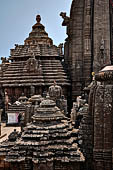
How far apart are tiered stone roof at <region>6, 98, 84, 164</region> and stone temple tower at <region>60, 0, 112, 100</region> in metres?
14.2

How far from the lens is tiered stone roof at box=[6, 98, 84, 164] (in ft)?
22.7

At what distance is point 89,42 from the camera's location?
872 inches

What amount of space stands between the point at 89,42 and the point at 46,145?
1701 centimetres

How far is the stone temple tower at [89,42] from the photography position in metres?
21.8

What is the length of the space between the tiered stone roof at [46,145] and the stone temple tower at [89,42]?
14.2 m

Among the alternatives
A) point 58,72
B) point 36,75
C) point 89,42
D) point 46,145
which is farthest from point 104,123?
point 89,42

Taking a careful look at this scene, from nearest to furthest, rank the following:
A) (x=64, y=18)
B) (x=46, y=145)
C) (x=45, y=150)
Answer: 1. (x=45, y=150)
2. (x=46, y=145)
3. (x=64, y=18)

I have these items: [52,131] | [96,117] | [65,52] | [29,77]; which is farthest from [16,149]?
[65,52]

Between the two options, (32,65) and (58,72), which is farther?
(58,72)

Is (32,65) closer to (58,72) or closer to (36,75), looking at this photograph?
(36,75)

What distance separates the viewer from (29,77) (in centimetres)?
2177

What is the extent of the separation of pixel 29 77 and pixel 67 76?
435 cm

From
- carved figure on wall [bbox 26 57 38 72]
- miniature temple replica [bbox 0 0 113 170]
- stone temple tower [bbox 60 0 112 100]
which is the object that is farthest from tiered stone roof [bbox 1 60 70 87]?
stone temple tower [bbox 60 0 112 100]

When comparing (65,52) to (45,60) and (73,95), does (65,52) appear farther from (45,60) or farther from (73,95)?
(73,95)
